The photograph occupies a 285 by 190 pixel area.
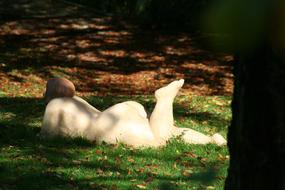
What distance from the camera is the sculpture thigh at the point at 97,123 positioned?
739 centimetres

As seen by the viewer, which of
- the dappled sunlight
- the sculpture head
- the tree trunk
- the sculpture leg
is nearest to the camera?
the tree trunk

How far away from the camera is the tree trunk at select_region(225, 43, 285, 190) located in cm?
138

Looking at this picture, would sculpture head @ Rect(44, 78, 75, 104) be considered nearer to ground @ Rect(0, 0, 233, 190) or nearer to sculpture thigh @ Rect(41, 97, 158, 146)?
sculpture thigh @ Rect(41, 97, 158, 146)

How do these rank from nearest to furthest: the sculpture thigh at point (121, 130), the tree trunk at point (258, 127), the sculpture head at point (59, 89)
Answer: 1. the tree trunk at point (258, 127)
2. the sculpture thigh at point (121, 130)
3. the sculpture head at point (59, 89)

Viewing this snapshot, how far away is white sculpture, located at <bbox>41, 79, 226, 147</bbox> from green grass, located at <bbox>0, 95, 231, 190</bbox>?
4.7 inches

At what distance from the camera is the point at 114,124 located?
739 cm

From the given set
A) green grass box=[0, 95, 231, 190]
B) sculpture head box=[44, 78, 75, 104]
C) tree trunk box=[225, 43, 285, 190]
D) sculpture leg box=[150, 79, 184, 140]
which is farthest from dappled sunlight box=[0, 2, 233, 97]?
tree trunk box=[225, 43, 285, 190]

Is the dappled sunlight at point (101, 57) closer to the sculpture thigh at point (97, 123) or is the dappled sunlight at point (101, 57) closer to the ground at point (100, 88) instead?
the ground at point (100, 88)

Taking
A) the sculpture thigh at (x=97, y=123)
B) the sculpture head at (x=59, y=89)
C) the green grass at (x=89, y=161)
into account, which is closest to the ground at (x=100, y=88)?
the green grass at (x=89, y=161)

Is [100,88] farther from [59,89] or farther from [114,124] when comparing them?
[114,124]

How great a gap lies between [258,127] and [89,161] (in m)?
5.35

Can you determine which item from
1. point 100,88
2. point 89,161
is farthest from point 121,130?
point 100,88

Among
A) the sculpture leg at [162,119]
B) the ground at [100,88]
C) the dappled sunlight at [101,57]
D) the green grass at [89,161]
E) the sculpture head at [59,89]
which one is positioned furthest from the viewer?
the dappled sunlight at [101,57]

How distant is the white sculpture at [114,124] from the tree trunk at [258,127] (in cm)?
574
